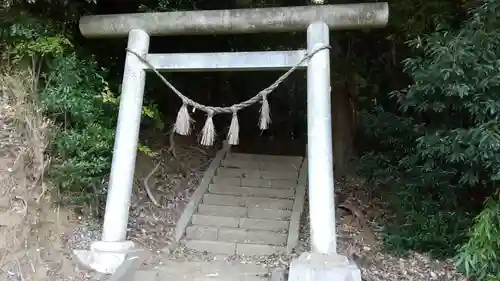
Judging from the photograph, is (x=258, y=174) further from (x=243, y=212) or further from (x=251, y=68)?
(x=251, y=68)

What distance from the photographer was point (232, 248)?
570cm

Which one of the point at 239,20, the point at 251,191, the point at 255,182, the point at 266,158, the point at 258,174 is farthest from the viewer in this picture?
the point at 266,158

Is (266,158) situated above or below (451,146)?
above

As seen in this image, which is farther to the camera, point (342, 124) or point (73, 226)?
point (342, 124)

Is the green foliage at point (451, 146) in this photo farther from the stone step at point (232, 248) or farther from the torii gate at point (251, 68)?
the stone step at point (232, 248)

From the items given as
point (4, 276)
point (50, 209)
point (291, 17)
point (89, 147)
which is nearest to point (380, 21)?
point (291, 17)

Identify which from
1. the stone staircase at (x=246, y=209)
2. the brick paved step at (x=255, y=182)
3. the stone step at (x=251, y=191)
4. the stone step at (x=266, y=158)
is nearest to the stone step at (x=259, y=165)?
the stone staircase at (x=246, y=209)

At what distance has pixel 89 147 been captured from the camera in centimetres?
524

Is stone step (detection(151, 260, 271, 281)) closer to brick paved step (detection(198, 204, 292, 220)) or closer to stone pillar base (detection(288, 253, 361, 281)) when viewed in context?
stone pillar base (detection(288, 253, 361, 281))

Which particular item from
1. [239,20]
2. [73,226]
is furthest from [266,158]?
[73,226]

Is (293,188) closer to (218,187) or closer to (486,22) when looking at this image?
(218,187)

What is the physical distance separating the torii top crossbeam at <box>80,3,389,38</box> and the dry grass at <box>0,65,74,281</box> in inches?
40.6

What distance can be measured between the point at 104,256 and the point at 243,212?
2182 mm

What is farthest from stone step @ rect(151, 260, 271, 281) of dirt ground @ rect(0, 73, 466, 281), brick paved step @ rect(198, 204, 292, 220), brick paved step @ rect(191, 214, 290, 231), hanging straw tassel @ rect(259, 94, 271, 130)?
hanging straw tassel @ rect(259, 94, 271, 130)
